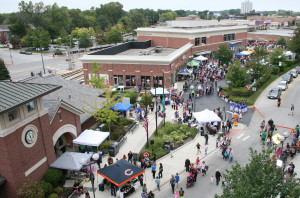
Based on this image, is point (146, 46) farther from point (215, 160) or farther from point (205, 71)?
point (215, 160)

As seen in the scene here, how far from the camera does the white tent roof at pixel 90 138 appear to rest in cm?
2067

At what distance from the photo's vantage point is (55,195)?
53.7 ft

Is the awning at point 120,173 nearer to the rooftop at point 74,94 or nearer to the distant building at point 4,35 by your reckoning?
the rooftop at point 74,94

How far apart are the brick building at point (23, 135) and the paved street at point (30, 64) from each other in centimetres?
3874

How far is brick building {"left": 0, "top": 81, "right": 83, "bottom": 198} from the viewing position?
14461mm

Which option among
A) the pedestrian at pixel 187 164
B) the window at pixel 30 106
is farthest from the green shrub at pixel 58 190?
the pedestrian at pixel 187 164

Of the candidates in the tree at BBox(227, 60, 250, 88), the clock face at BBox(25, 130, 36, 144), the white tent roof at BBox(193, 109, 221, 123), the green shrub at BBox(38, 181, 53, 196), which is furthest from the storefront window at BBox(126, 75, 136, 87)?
the green shrub at BBox(38, 181, 53, 196)

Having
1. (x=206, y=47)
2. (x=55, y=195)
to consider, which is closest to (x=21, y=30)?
(x=206, y=47)

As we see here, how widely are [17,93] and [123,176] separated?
8.20 m

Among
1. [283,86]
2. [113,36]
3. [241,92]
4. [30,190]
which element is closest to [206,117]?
[241,92]

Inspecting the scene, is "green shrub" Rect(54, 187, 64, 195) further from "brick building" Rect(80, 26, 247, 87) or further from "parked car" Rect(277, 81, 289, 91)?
"parked car" Rect(277, 81, 289, 91)

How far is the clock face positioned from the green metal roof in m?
2.36

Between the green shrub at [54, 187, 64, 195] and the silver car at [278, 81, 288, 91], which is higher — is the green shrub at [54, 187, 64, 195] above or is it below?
below

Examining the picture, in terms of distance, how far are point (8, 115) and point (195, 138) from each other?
16.0 m
